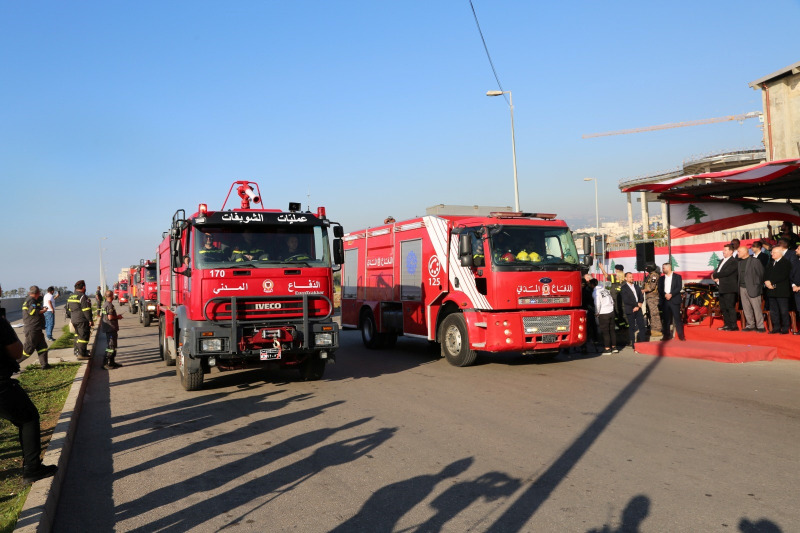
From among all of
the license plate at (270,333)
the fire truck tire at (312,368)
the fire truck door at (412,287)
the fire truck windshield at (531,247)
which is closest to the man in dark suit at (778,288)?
the fire truck windshield at (531,247)

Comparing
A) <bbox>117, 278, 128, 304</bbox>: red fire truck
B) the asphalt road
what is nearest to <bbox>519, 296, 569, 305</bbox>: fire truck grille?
the asphalt road

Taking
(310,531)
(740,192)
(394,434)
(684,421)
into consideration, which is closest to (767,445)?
(684,421)

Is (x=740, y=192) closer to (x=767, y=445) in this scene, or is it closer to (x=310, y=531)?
(x=767, y=445)

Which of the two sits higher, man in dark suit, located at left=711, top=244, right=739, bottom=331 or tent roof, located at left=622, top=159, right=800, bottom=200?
tent roof, located at left=622, top=159, right=800, bottom=200

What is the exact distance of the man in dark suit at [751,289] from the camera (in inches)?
500

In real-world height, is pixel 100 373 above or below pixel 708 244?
below

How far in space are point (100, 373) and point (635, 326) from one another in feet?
37.1

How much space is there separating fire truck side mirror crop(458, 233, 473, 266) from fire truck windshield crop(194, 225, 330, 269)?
2.48 meters

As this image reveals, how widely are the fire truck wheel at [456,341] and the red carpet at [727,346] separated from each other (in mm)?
4006

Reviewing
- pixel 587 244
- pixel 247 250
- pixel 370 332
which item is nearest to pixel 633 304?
pixel 587 244

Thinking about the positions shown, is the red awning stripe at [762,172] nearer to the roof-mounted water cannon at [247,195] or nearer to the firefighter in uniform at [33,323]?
the roof-mounted water cannon at [247,195]

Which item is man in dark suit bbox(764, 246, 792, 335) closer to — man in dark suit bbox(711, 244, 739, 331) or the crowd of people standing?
the crowd of people standing

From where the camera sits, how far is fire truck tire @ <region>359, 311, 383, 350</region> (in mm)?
16031

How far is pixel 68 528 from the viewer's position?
487 cm
